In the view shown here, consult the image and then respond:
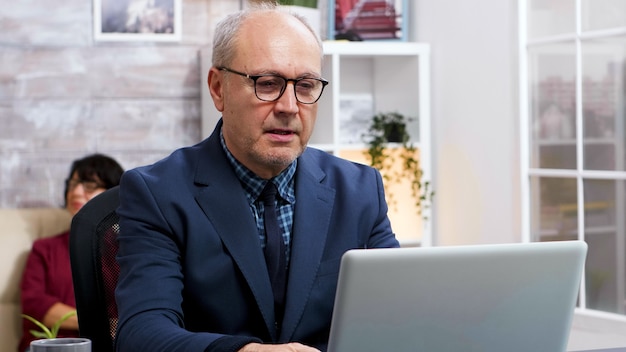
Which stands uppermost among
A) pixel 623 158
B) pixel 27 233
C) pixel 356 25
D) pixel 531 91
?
pixel 356 25

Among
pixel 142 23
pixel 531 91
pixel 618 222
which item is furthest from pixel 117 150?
pixel 618 222

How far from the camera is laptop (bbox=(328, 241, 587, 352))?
4.21ft

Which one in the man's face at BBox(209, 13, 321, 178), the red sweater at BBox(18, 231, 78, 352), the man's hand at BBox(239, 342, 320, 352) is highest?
the man's face at BBox(209, 13, 321, 178)

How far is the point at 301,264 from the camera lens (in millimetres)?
1861

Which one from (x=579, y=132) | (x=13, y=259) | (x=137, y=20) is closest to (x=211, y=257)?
(x=579, y=132)

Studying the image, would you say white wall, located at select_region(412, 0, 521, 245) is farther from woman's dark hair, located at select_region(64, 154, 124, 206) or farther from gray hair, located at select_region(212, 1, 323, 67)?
gray hair, located at select_region(212, 1, 323, 67)

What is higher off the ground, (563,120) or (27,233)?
(563,120)

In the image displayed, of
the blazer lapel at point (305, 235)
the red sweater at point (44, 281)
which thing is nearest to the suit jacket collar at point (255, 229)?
the blazer lapel at point (305, 235)

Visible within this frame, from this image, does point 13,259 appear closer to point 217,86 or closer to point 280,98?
point 217,86

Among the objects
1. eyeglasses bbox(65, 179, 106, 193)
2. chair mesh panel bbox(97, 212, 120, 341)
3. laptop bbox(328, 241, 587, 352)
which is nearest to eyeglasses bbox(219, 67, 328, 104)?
chair mesh panel bbox(97, 212, 120, 341)

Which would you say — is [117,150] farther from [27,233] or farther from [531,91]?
[531,91]

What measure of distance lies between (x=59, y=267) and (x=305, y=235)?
7.39 feet

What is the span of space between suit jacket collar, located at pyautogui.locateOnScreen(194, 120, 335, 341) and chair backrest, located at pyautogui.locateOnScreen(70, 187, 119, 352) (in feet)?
0.87

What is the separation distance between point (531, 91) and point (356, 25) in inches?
39.7
